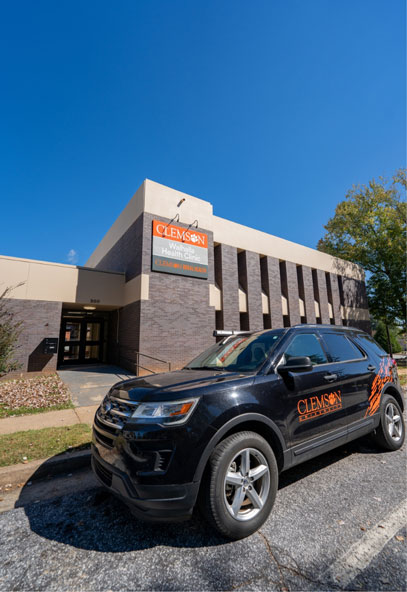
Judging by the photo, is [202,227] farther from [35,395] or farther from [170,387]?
[170,387]

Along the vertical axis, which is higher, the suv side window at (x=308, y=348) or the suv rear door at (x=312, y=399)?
the suv side window at (x=308, y=348)

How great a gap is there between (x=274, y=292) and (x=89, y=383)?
12.9 metres

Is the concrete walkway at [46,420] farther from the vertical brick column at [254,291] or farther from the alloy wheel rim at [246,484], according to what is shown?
the vertical brick column at [254,291]

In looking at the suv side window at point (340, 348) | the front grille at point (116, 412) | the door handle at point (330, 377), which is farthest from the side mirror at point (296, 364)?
the front grille at point (116, 412)

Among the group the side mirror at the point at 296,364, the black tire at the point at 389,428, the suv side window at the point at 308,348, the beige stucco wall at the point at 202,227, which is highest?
the beige stucco wall at the point at 202,227

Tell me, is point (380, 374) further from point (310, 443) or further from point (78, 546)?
point (78, 546)

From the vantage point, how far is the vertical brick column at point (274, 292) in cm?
1759

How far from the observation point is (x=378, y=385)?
3865 mm

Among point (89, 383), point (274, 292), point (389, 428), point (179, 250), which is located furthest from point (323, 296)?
point (389, 428)

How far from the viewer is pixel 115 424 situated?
232 centimetres

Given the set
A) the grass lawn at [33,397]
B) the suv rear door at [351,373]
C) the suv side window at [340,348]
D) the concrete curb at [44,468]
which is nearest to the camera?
the concrete curb at [44,468]

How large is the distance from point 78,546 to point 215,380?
1.71 metres

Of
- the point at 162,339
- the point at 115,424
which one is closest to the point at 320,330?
the point at 115,424

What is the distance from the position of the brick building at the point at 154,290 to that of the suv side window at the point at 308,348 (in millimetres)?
8410
